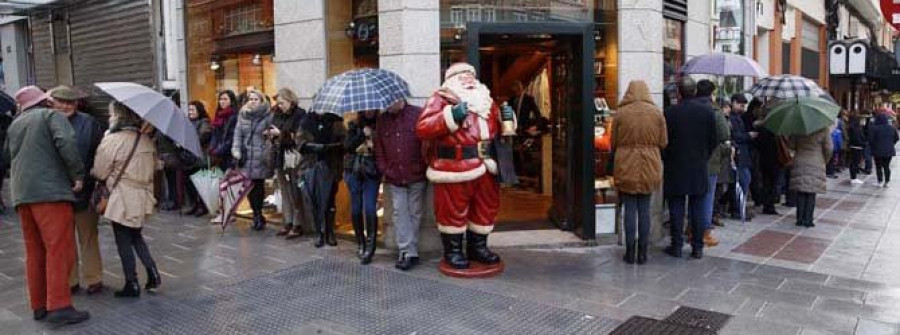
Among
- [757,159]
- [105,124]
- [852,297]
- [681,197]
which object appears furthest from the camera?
[105,124]

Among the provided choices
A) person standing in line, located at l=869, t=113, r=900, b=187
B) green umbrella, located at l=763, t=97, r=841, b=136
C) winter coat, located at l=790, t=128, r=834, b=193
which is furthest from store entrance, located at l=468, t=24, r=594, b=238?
person standing in line, located at l=869, t=113, r=900, b=187

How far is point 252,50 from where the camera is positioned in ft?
30.7

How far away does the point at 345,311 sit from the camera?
5391 mm

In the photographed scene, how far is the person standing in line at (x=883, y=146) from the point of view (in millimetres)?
13883

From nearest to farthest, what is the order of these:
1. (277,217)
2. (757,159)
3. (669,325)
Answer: (669,325) → (277,217) → (757,159)

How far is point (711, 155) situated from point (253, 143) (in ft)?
16.5

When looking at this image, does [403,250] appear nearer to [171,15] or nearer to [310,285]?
[310,285]

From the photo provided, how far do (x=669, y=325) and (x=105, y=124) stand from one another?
9771mm

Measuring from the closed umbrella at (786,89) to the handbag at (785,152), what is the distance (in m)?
0.65

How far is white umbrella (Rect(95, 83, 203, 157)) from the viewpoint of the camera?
5203 millimetres

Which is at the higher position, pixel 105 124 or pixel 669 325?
pixel 105 124

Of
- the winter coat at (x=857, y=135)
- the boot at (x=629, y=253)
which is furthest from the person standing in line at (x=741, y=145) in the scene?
the winter coat at (x=857, y=135)

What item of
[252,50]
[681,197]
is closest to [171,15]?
[252,50]

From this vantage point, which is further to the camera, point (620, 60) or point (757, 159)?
point (757, 159)
